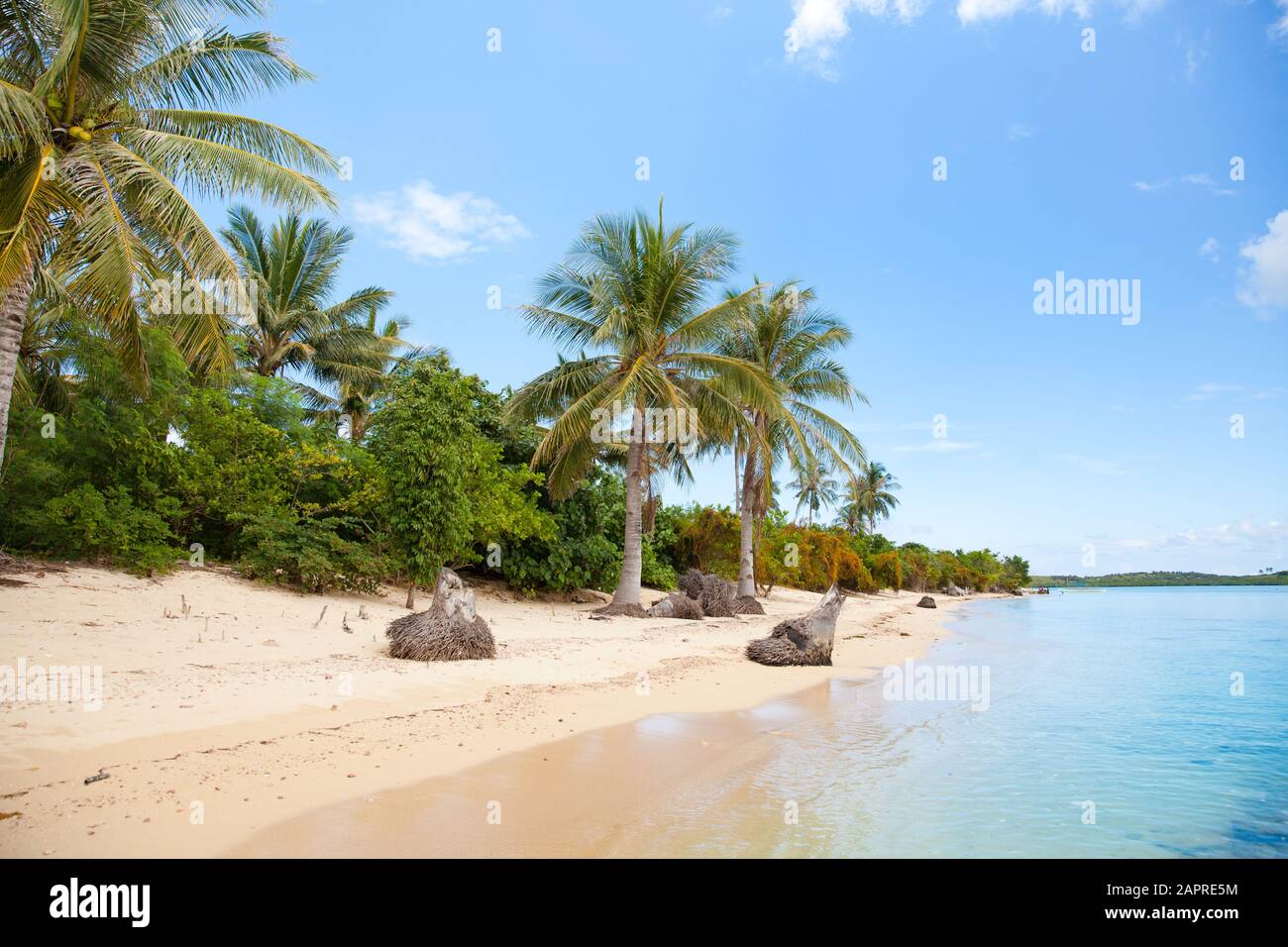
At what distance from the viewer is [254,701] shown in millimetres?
6141

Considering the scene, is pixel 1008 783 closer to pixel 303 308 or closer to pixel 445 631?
pixel 445 631

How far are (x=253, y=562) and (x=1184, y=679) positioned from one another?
17.7 metres

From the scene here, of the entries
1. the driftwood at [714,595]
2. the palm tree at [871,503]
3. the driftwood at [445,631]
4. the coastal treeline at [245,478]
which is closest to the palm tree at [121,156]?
the coastal treeline at [245,478]

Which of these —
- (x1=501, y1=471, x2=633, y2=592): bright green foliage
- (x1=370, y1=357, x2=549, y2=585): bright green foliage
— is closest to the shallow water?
(x1=370, y1=357, x2=549, y2=585): bright green foliage

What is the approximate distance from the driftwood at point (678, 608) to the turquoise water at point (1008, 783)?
24.9 feet

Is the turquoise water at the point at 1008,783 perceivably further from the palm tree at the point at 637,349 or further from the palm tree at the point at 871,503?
the palm tree at the point at 871,503

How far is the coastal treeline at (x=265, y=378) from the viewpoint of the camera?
9.36 metres

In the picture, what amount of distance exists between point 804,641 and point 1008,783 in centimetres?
626

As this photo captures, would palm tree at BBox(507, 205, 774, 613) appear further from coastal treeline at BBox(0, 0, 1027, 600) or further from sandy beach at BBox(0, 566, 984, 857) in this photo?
sandy beach at BBox(0, 566, 984, 857)

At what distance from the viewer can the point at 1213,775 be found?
23.2ft

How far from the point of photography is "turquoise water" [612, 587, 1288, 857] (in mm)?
4527

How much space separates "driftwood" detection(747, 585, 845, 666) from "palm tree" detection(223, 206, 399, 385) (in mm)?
18290
